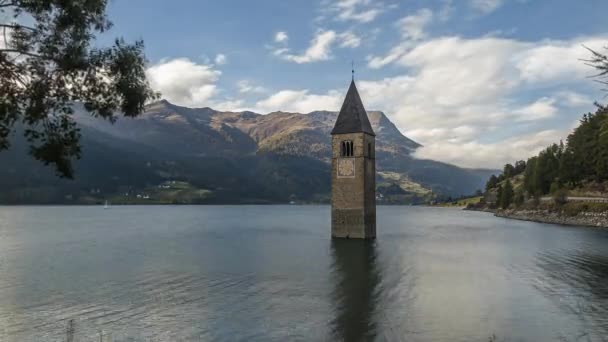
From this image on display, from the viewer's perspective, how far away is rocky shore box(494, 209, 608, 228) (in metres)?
98.2

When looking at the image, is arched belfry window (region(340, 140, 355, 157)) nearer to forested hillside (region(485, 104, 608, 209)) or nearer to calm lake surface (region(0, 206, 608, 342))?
calm lake surface (region(0, 206, 608, 342))

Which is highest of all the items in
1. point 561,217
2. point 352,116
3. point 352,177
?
point 352,116

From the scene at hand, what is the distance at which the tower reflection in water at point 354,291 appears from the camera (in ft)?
85.3

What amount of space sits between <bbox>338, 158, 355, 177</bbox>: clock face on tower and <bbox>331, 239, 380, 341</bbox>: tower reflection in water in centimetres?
1001

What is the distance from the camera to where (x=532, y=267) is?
49000 mm

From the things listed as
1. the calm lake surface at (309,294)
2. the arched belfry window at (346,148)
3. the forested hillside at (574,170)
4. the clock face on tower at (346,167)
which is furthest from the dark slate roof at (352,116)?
the forested hillside at (574,170)

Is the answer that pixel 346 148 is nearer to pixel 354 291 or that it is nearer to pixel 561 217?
pixel 354 291

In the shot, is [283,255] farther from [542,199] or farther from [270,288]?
[542,199]

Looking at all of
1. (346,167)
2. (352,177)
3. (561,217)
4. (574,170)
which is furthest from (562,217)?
(346,167)

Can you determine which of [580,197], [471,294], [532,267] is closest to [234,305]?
[471,294]

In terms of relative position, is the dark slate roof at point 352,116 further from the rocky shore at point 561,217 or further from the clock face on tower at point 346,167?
the rocky shore at point 561,217

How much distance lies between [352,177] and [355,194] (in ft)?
8.13

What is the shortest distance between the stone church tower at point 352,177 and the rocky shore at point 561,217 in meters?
59.0

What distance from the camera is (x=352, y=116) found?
69.4 m
